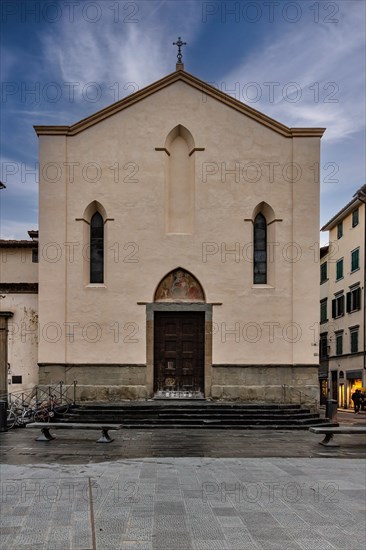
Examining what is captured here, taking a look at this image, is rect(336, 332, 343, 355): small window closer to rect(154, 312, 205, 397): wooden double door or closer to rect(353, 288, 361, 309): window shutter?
rect(353, 288, 361, 309): window shutter

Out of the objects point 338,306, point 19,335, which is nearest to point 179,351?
point 19,335

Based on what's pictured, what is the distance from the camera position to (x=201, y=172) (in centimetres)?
2292

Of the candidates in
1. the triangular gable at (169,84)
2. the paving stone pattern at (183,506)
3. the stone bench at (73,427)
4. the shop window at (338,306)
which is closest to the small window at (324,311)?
the shop window at (338,306)

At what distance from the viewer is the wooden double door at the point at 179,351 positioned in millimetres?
22438

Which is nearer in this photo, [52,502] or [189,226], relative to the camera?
[52,502]

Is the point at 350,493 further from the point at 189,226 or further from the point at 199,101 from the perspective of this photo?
the point at 199,101

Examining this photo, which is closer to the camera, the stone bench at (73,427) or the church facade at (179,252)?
the stone bench at (73,427)

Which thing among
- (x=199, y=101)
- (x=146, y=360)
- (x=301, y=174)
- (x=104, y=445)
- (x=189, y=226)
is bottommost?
(x=104, y=445)

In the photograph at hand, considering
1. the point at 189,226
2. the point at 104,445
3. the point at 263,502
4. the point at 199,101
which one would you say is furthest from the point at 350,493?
the point at 199,101

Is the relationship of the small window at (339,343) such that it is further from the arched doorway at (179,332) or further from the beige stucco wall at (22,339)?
the beige stucco wall at (22,339)

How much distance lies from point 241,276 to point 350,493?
14.0m

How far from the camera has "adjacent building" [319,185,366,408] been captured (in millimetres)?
35781

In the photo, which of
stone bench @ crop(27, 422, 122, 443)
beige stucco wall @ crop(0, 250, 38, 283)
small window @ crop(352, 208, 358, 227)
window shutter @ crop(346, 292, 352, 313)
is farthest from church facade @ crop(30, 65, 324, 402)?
window shutter @ crop(346, 292, 352, 313)

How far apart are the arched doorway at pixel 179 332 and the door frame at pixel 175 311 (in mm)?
37
